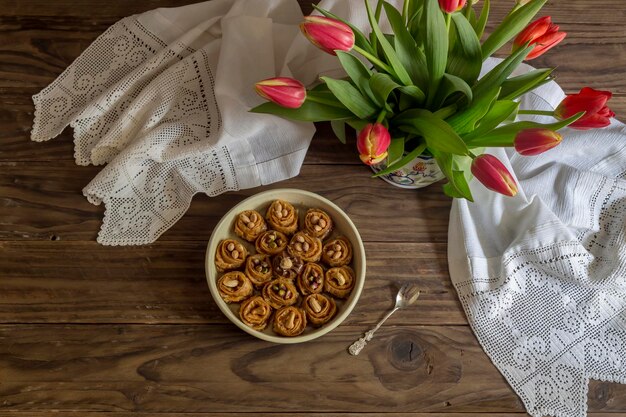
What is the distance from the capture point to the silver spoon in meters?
0.85

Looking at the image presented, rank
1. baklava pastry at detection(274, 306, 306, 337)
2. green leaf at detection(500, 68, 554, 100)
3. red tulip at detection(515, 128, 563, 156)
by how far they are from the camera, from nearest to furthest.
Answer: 1. red tulip at detection(515, 128, 563, 156)
2. green leaf at detection(500, 68, 554, 100)
3. baklava pastry at detection(274, 306, 306, 337)

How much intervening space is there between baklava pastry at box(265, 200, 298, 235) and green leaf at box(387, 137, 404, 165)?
177 mm

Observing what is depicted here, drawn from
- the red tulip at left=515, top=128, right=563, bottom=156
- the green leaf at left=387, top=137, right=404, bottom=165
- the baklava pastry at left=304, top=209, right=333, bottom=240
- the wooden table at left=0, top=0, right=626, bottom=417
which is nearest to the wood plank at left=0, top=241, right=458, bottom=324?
the wooden table at left=0, top=0, right=626, bottom=417

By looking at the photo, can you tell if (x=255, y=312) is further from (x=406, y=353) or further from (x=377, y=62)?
(x=377, y=62)

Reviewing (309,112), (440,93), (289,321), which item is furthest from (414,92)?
(289,321)

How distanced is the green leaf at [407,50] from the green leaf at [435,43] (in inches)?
0.8

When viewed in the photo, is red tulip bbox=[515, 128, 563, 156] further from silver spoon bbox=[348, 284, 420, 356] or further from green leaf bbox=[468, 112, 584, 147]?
silver spoon bbox=[348, 284, 420, 356]

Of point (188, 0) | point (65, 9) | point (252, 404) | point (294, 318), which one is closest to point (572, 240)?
point (294, 318)

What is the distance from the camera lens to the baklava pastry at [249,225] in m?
0.83

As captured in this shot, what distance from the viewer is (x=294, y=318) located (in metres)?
0.81

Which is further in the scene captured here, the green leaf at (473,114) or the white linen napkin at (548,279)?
the white linen napkin at (548,279)

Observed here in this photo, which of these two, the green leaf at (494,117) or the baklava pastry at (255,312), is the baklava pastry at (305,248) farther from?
the green leaf at (494,117)

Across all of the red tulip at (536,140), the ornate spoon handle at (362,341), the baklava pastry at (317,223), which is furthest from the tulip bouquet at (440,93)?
the ornate spoon handle at (362,341)

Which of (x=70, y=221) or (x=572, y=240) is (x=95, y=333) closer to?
(x=70, y=221)
